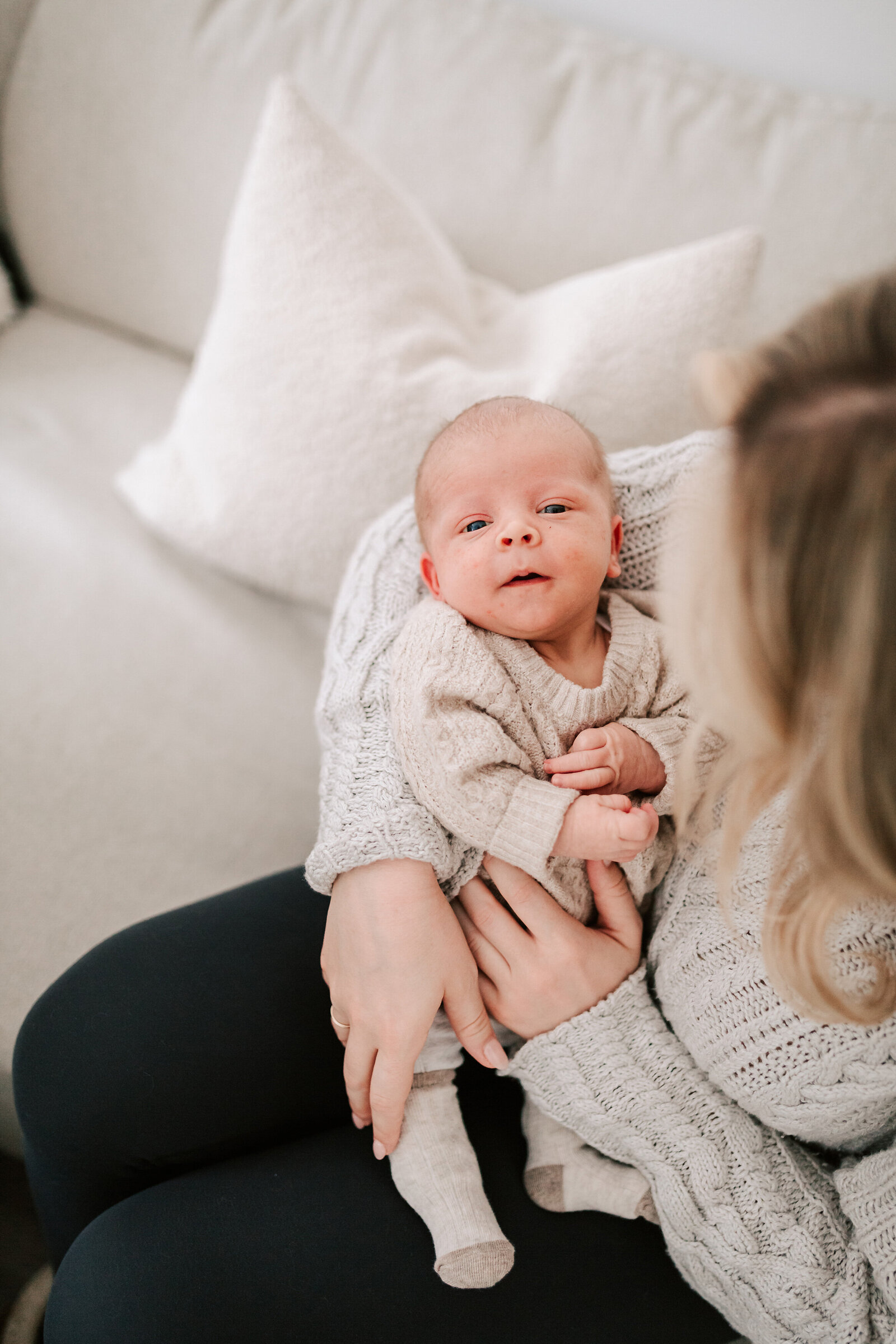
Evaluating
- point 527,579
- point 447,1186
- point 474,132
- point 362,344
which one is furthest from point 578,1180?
point 474,132

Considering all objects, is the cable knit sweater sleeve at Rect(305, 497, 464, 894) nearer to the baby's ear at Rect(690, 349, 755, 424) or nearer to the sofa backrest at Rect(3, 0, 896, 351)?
the baby's ear at Rect(690, 349, 755, 424)

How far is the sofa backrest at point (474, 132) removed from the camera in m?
1.13

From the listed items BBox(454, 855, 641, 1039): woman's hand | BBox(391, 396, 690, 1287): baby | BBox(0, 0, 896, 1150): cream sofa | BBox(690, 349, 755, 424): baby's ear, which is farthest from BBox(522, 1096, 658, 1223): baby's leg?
BBox(690, 349, 755, 424): baby's ear

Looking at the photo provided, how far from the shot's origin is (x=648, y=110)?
1.18 m

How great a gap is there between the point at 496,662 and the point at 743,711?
1.01 ft

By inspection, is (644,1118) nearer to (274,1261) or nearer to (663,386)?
(274,1261)

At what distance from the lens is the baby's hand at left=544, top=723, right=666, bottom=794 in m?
0.76

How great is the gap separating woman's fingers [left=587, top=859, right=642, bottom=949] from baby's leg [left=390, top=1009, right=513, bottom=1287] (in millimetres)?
193

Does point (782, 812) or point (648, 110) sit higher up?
point (648, 110)

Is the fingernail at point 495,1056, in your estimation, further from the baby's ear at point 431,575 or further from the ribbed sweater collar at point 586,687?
the baby's ear at point 431,575

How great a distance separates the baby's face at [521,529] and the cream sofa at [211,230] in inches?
18.5

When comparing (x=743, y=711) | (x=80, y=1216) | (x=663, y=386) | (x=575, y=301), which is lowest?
(x=80, y=1216)

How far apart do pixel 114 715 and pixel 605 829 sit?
718 millimetres

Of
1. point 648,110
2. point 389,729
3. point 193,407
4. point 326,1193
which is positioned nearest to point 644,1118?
point 326,1193
